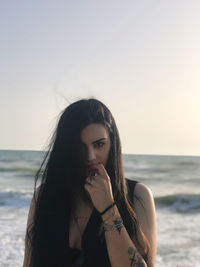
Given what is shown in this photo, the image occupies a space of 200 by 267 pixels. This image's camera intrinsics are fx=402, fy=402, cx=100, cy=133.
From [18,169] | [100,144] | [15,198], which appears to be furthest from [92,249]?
[18,169]

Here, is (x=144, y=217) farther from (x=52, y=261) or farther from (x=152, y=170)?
(x=152, y=170)

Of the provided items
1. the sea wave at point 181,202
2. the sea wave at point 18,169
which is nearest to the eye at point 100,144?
the sea wave at point 181,202

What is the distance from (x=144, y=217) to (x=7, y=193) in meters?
15.9

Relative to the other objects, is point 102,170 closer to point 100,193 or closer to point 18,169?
point 100,193

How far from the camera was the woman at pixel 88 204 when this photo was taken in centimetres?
206

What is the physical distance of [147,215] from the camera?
7.43ft

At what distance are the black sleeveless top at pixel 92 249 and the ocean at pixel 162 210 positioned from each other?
14.2 feet

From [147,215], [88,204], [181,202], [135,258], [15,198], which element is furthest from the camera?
[181,202]

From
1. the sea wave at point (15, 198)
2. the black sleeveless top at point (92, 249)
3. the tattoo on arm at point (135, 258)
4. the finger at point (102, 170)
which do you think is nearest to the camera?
the tattoo on arm at point (135, 258)

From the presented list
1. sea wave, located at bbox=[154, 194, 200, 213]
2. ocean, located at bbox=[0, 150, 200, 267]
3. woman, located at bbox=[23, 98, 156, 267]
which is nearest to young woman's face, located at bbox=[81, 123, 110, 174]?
woman, located at bbox=[23, 98, 156, 267]

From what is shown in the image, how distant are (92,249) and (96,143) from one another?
1.98ft

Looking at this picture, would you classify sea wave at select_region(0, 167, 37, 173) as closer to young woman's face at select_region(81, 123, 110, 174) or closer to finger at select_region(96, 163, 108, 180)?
young woman's face at select_region(81, 123, 110, 174)

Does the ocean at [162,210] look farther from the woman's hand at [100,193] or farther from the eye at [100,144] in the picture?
the woman's hand at [100,193]

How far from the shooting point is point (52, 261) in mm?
2396
